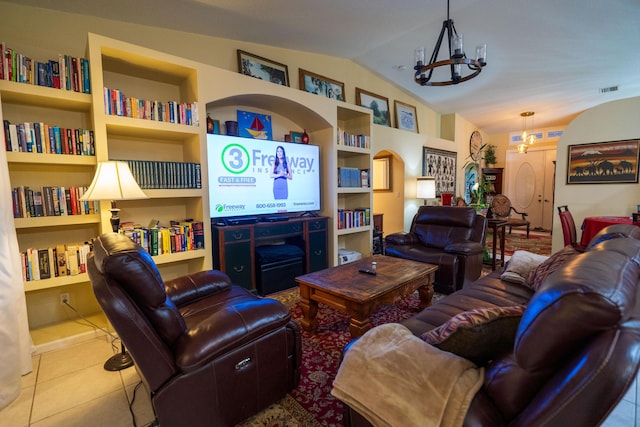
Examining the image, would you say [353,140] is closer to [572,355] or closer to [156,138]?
[156,138]

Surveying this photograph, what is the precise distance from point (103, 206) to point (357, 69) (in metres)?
3.96

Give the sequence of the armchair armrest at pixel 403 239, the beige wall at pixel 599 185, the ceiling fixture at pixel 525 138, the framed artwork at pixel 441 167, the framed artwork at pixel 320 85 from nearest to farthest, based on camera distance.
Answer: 1. the armchair armrest at pixel 403 239
2. the framed artwork at pixel 320 85
3. the beige wall at pixel 599 185
4. the framed artwork at pixel 441 167
5. the ceiling fixture at pixel 525 138

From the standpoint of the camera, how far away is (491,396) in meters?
0.84

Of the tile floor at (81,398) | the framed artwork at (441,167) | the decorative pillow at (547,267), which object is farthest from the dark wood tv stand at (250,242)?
the framed artwork at (441,167)

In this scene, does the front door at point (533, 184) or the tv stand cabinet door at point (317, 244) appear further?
the front door at point (533, 184)

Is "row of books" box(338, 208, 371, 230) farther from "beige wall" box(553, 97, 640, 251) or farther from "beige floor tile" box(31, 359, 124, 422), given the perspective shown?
"beige wall" box(553, 97, 640, 251)

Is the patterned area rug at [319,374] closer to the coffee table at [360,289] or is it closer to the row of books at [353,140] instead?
the coffee table at [360,289]

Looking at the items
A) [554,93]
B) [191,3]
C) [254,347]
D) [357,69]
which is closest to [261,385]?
[254,347]

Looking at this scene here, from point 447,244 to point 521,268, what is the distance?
1219 mm

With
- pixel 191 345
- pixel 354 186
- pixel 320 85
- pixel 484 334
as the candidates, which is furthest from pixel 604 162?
pixel 191 345

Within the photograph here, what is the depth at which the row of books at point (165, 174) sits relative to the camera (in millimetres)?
2465

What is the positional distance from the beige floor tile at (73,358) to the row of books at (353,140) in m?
3.28

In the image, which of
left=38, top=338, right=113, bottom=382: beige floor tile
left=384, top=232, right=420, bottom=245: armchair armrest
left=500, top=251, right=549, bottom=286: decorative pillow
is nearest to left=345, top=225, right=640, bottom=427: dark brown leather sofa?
left=500, top=251, right=549, bottom=286: decorative pillow

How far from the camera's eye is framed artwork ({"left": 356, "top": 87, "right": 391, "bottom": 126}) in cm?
464
